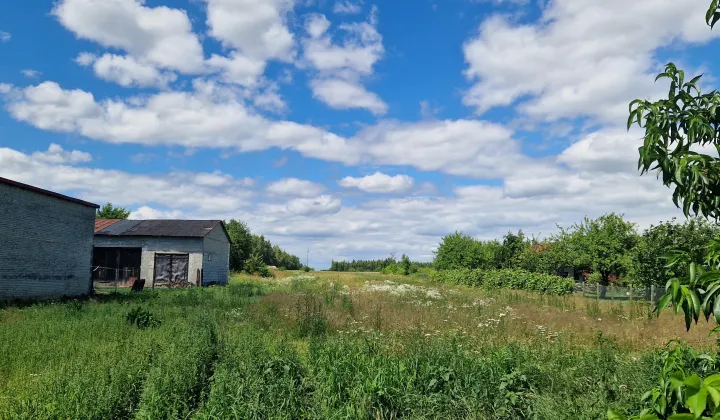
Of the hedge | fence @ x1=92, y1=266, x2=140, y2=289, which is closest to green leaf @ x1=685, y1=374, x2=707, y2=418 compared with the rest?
the hedge

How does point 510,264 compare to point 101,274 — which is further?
point 510,264

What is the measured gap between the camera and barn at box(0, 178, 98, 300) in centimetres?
1967

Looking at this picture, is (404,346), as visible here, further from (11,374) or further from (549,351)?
(11,374)

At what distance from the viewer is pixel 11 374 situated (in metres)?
8.24

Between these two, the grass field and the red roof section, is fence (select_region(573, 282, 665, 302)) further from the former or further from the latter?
the red roof section

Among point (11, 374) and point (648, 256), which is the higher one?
point (648, 256)

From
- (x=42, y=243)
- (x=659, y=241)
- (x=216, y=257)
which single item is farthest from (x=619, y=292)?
(x=42, y=243)

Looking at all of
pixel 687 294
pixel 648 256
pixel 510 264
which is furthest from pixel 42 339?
pixel 510 264

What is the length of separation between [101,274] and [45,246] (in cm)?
1504

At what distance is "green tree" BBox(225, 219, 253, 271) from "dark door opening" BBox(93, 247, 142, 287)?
2066 cm

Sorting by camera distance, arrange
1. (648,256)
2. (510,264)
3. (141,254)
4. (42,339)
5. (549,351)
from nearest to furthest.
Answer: (549,351) → (42,339) → (648,256) → (141,254) → (510,264)

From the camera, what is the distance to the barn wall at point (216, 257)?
35906 mm

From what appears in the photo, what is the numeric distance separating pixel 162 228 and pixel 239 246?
71.9ft

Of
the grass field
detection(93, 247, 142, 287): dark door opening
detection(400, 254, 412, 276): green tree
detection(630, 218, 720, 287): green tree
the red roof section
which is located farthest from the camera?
detection(400, 254, 412, 276): green tree
